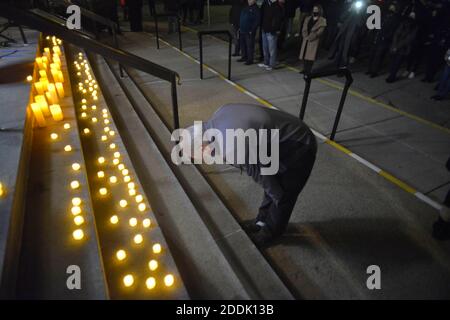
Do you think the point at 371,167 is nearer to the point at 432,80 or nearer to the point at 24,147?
the point at 24,147

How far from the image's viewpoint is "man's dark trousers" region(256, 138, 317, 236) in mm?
2379

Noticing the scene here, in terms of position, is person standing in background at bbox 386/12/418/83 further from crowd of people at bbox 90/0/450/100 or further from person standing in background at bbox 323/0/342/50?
person standing in background at bbox 323/0/342/50

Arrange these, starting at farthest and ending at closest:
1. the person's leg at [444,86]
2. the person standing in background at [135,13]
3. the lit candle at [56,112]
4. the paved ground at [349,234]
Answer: the person standing in background at [135,13]
the person's leg at [444,86]
the lit candle at [56,112]
the paved ground at [349,234]

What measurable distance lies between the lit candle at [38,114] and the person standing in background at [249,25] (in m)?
6.27

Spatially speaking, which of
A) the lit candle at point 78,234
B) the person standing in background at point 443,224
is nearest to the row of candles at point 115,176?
the lit candle at point 78,234

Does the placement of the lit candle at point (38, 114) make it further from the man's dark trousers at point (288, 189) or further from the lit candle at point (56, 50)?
the lit candle at point (56, 50)

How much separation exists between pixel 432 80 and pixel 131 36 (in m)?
11.3

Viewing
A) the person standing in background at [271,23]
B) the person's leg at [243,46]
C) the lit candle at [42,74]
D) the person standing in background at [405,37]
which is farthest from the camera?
the person's leg at [243,46]

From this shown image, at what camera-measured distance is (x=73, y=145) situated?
3445 mm

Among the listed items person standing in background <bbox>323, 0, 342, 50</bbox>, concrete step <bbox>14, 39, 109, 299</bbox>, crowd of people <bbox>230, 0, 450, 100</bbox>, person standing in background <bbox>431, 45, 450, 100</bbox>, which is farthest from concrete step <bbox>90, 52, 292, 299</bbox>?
person standing in background <bbox>323, 0, 342, 50</bbox>

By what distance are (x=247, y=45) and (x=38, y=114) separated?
6.49 meters

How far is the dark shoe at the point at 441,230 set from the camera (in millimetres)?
2935

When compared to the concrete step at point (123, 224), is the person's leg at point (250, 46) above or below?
above
